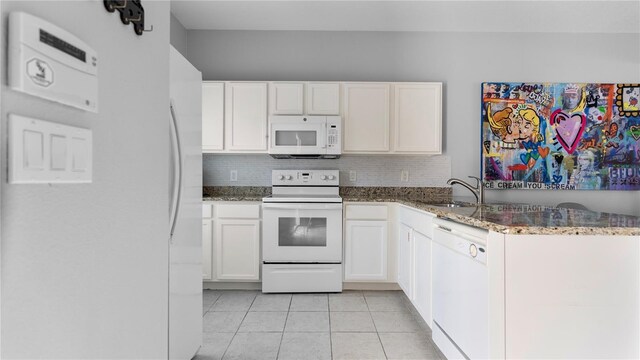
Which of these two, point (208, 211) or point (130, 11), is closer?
point (130, 11)

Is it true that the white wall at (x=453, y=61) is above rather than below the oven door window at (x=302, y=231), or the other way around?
above

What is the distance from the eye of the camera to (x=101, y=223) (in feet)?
2.28

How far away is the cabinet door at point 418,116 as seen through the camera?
11.6 ft

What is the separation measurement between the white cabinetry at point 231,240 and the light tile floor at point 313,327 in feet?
0.69

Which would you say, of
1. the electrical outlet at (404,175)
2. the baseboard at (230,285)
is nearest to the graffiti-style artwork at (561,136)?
the electrical outlet at (404,175)

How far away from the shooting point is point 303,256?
3.25 m

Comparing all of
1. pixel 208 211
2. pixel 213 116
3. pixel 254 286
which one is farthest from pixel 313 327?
pixel 213 116

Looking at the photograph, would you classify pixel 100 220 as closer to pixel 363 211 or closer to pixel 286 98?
pixel 363 211

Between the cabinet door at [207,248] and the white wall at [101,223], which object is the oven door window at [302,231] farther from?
the white wall at [101,223]

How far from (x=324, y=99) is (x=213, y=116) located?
1114 millimetres

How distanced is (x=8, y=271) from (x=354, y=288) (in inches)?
124

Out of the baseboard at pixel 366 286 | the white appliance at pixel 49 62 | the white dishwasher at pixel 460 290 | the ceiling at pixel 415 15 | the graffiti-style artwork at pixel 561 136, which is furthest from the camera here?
the graffiti-style artwork at pixel 561 136

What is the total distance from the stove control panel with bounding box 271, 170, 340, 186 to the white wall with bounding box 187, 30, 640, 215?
102 centimetres

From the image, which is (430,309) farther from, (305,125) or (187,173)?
(305,125)
